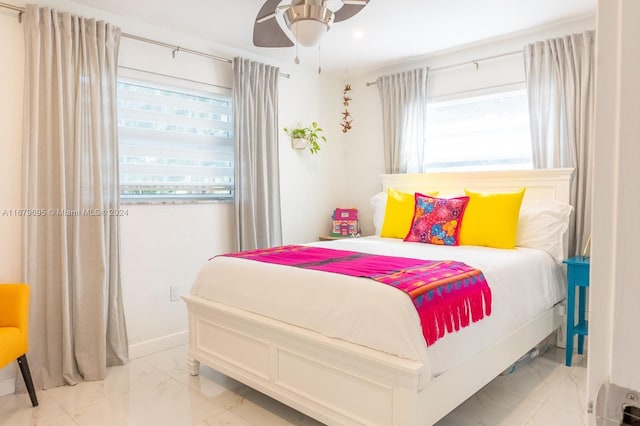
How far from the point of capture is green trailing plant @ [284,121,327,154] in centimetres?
426

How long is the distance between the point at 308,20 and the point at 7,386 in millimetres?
2752

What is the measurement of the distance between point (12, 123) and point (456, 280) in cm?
274

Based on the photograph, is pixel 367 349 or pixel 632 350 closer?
pixel 632 350

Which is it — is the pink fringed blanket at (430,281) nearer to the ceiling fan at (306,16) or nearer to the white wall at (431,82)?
the ceiling fan at (306,16)

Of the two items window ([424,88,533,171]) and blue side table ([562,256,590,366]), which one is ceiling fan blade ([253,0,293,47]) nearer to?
window ([424,88,533,171])

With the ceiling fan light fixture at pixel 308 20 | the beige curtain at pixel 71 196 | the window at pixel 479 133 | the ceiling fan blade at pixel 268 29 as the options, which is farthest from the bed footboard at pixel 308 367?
the window at pixel 479 133

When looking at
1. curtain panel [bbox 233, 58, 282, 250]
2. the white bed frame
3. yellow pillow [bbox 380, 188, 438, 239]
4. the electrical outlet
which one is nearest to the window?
yellow pillow [bbox 380, 188, 438, 239]

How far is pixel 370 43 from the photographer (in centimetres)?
367

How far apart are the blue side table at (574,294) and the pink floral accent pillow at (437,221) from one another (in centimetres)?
75

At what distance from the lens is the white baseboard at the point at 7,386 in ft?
8.38

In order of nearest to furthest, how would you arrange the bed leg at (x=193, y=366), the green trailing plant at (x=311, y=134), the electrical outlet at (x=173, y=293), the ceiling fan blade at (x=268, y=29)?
the ceiling fan blade at (x=268, y=29) → the bed leg at (x=193, y=366) → the electrical outlet at (x=173, y=293) → the green trailing plant at (x=311, y=134)

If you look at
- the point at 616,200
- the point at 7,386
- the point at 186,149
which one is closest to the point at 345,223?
the point at 186,149

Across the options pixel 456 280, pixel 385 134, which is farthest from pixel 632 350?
pixel 385 134

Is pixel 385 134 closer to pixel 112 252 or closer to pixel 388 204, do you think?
pixel 388 204
